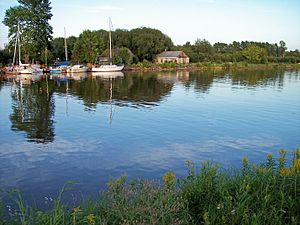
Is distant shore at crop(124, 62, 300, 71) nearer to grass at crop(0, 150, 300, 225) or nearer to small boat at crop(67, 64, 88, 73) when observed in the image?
small boat at crop(67, 64, 88, 73)

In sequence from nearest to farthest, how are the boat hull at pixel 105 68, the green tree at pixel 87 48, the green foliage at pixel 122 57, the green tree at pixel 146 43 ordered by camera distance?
the boat hull at pixel 105 68 < the green tree at pixel 87 48 < the green foliage at pixel 122 57 < the green tree at pixel 146 43

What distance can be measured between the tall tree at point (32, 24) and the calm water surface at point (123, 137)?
4743 cm

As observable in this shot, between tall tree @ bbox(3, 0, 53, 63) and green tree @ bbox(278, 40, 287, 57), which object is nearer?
tall tree @ bbox(3, 0, 53, 63)

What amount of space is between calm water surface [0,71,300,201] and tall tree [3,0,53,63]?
4743 centimetres

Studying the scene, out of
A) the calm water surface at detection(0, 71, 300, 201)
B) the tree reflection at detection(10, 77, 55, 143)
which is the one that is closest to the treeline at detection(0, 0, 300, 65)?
the tree reflection at detection(10, 77, 55, 143)

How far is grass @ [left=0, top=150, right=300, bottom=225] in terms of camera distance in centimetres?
498

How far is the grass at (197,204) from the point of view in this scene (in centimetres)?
498

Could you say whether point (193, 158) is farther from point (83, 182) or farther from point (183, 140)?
point (83, 182)

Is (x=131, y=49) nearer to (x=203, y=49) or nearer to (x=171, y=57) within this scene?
(x=171, y=57)

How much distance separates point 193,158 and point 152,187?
7.37 m

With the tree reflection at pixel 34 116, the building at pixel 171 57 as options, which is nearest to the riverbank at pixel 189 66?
the building at pixel 171 57

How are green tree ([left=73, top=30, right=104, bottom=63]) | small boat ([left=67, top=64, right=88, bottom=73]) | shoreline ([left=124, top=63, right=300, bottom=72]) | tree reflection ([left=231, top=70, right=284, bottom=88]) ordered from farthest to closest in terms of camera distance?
1. shoreline ([left=124, top=63, right=300, bottom=72])
2. green tree ([left=73, top=30, right=104, bottom=63])
3. small boat ([left=67, top=64, right=88, bottom=73])
4. tree reflection ([left=231, top=70, right=284, bottom=88])

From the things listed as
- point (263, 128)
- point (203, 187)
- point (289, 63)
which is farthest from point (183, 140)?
point (289, 63)

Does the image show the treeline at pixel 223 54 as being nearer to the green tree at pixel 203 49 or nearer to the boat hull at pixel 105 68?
the green tree at pixel 203 49
